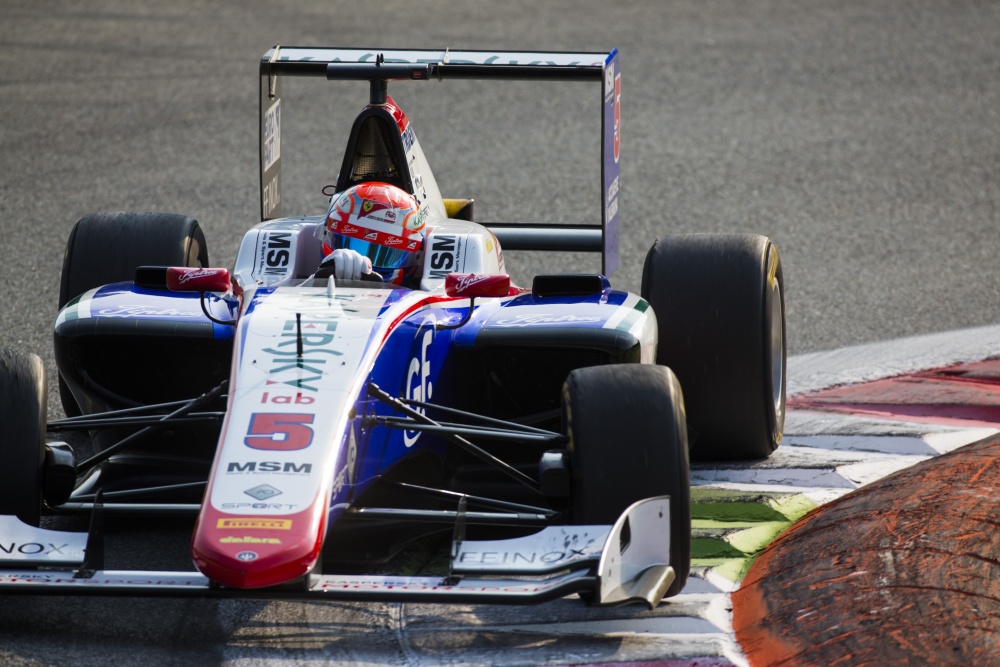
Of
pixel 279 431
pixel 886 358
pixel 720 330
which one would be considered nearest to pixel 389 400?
pixel 279 431

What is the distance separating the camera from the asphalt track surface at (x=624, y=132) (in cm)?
909

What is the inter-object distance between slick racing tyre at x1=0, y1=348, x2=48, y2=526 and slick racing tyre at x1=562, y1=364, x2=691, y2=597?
1525 mm

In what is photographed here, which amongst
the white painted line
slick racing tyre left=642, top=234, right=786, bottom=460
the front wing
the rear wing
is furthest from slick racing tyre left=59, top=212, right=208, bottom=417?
the white painted line

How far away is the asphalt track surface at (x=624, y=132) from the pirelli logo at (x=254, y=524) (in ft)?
3.67

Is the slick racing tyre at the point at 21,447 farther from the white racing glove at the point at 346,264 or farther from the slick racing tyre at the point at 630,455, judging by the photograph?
the slick racing tyre at the point at 630,455

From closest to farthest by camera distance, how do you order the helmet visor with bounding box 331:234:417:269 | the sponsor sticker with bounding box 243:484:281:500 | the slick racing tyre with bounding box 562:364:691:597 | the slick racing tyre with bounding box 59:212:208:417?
the sponsor sticker with bounding box 243:484:281:500, the slick racing tyre with bounding box 562:364:691:597, the helmet visor with bounding box 331:234:417:269, the slick racing tyre with bounding box 59:212:208:417

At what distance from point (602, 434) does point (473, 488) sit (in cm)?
101

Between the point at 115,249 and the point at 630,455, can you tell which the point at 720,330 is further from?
the point at 115,249

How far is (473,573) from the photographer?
3852 millimetres

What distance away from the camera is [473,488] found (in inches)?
199

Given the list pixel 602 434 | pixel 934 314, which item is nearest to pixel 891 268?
pixel 934 314

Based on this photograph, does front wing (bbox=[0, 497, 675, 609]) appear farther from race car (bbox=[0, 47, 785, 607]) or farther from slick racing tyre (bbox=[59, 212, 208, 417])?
slick racing tyre (bbox=[59, 212, 208, 417])

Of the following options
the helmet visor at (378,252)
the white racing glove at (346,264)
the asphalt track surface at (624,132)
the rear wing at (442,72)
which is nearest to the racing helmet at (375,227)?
the helmet visor at (378,252)

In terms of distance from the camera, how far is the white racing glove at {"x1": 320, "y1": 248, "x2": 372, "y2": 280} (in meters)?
5.08
